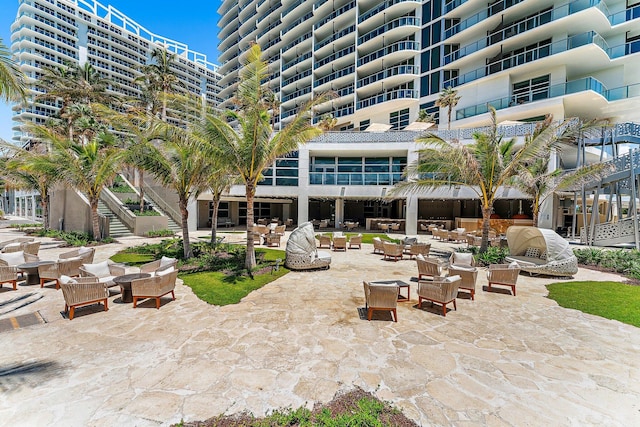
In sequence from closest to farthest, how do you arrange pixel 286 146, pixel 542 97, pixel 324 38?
pixel 286 146
pixel 542 97
pixel 324 38

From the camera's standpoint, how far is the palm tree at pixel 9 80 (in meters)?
5.50

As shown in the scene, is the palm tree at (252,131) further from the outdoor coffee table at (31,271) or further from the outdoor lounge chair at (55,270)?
the outdoor coffee table at (31,271)

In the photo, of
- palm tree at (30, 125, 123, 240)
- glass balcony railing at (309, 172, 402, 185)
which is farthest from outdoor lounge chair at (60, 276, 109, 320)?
glass balcony railing at (309, 172, 402, 185)

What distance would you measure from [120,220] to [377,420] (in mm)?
22179

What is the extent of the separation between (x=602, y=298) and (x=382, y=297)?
6.46 metres

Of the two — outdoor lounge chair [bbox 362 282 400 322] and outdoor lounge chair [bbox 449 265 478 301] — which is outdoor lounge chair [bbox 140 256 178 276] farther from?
outdoor lounge chair [bbox 449 265 478 301]

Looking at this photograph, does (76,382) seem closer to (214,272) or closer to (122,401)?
(122,401)

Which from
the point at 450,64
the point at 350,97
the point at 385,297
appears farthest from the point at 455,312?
the point at 350,97

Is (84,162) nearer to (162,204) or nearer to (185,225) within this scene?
(185,225)

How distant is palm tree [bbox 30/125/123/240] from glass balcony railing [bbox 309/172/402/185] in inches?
532

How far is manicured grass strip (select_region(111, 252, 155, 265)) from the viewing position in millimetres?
10870

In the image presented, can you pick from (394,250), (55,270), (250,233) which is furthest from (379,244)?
(55,270)

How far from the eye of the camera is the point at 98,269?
7285mm

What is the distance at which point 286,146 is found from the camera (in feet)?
31.5
